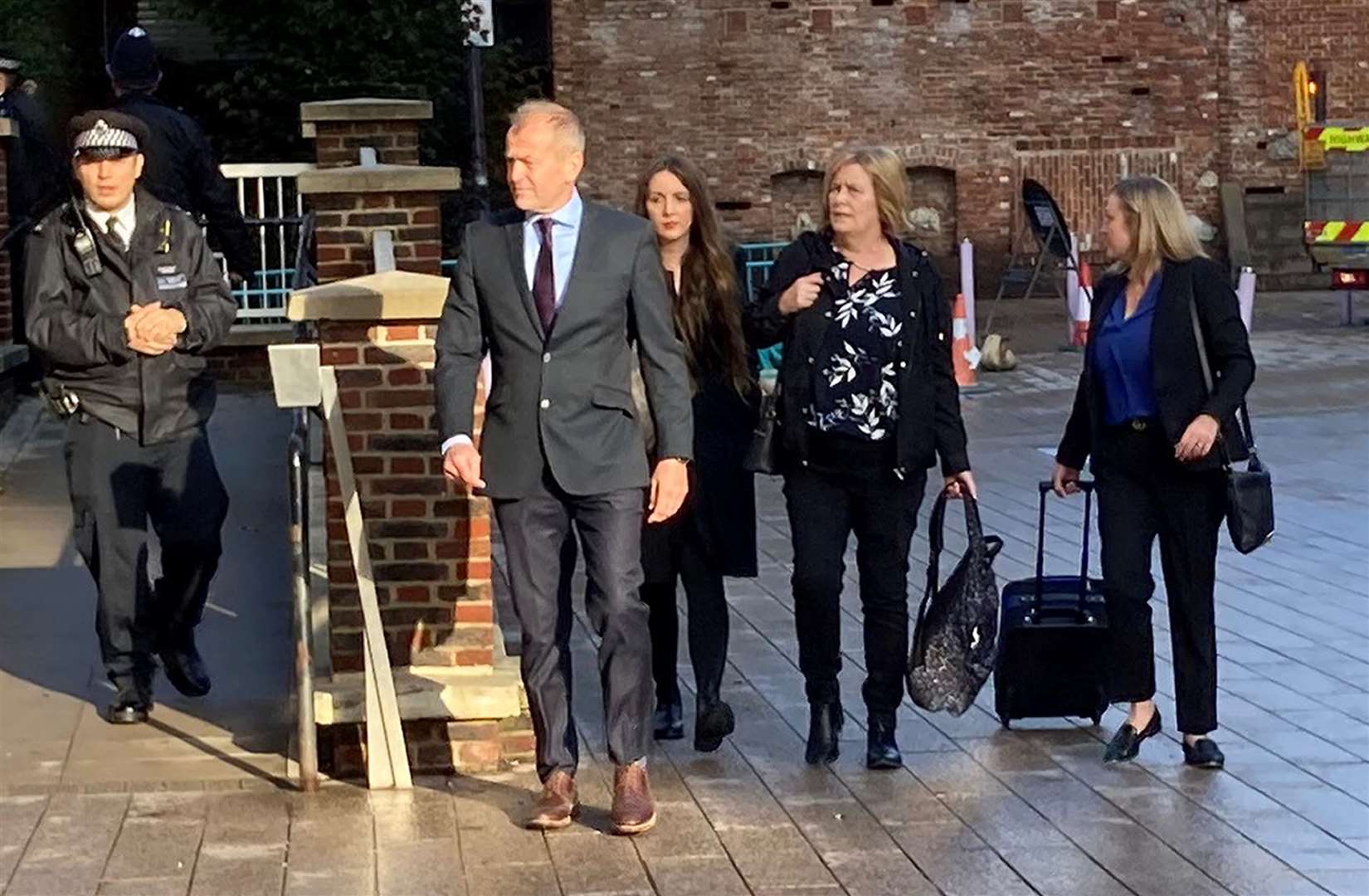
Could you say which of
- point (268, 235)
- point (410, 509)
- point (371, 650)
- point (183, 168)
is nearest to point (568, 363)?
point (410, 509)

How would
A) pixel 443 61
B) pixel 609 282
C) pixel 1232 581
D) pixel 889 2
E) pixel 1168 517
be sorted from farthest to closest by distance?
1. pixel 889 2
2. pixel 443 61
3. pixel 1232 581
4. pixel 1168 517
5. pixel 609 282

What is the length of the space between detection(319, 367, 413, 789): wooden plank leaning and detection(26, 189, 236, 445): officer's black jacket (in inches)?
30.6

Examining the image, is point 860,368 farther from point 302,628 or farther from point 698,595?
point 302,628

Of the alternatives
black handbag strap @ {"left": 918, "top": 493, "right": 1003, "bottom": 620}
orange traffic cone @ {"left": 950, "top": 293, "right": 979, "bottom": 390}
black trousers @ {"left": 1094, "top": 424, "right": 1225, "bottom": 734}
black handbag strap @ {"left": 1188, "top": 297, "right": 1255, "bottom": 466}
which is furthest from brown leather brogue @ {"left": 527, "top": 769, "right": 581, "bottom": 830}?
orange traffic cone @ {"left": 950, "top": 293, "right": 979, "bottom": 390}

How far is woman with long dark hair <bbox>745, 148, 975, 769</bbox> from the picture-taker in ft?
23.3

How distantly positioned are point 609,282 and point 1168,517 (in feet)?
6.28

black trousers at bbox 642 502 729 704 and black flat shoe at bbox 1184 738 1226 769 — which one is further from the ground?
black trousers at bbox 642 502 729 704

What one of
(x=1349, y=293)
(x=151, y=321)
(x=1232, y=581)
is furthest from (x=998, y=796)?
(x=1349, y=293)

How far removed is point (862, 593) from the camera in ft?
24.0

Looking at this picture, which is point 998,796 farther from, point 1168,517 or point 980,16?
point 980,16

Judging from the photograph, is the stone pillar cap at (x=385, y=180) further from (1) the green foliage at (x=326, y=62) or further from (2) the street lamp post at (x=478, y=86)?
(1) the green foliage at (x=326, y=62)

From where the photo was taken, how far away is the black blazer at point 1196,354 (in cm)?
709

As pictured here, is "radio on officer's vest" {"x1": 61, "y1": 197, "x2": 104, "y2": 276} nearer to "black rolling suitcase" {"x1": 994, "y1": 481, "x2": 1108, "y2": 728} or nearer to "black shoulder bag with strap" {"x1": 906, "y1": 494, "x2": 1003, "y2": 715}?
"black shoulder bag with strap" {"x1": 906, "y1": 494, "x2": 1003, "y2": 715}

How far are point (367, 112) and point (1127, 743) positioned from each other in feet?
21.6
